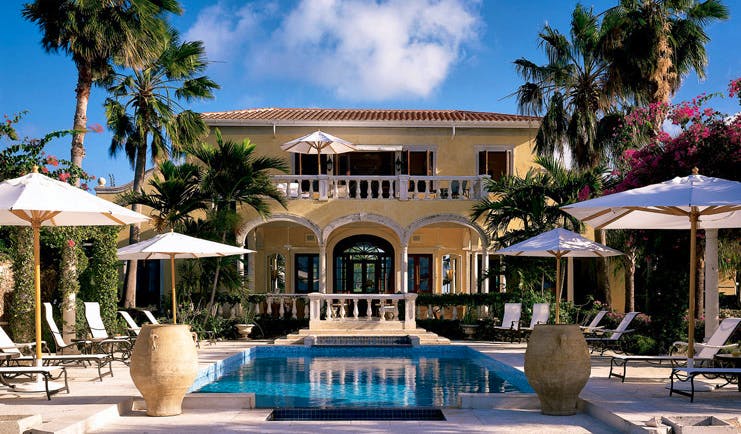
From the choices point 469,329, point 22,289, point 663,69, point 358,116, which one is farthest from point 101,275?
point 663,69

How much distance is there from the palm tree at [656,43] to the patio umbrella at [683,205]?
9287mm

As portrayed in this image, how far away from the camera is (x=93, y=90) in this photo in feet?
78.1

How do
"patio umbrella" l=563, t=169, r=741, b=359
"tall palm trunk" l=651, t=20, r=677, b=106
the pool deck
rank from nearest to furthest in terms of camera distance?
the pool deck, "patio umbrella" l=563, t=169, r=741, b=359, "tall palm trunk" l=651, t=20, r=677, b=106

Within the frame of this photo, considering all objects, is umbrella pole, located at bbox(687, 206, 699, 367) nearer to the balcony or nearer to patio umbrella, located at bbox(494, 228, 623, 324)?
patio umbrella, located at bbox(494, 228, 623, 324)

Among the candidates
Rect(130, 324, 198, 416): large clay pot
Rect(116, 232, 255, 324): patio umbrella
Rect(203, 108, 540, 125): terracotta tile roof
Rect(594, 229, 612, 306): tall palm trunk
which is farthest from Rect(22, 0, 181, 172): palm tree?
Rect(594, 229, 612, 306): tall palm trunk

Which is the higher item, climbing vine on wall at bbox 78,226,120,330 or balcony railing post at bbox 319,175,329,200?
balcony railing post at bbox 319,175,329,200

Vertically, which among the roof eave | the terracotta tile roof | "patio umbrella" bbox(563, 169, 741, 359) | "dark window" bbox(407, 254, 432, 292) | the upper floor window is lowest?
"dark window" bbox(407, 254, 432, 292)

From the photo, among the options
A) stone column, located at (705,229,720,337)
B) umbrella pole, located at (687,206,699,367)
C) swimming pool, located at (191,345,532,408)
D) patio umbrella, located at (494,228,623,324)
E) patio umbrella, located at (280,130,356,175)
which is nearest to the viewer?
umbrella pole, located at (687,206,699,367)

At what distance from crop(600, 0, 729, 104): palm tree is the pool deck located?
11.3 m

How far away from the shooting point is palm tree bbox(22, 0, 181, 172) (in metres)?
19.7

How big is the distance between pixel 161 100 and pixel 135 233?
405cm

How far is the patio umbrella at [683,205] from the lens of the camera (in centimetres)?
958

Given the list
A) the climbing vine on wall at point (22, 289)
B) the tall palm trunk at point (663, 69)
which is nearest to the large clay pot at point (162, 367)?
the climbing vine on wall at point (22, 289)

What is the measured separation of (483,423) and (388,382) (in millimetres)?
4742
